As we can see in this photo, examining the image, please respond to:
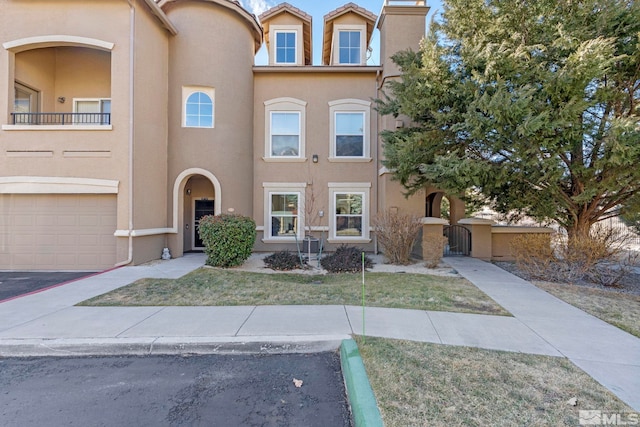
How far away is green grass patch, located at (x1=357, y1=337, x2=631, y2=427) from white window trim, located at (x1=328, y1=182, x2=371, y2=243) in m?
9.01

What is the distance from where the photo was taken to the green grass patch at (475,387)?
2.72m

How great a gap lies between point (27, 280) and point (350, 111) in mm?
12080

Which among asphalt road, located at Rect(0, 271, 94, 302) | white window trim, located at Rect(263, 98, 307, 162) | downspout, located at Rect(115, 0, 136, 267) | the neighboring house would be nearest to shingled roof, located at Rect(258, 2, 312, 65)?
the neighboring house

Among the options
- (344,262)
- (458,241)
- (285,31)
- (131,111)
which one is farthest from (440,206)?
(131,111)

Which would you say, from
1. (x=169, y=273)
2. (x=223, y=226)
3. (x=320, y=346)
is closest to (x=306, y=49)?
(x=223, y=226)

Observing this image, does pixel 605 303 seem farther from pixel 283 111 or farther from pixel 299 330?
pixel 283 111

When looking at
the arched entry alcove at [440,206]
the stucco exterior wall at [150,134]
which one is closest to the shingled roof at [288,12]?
the stucco exterior wall at [150,134]

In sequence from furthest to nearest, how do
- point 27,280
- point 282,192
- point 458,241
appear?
point 282,192
point 458,241
point 27,280

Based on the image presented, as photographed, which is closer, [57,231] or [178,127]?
[57,231]

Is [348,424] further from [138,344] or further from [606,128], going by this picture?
[606,128]

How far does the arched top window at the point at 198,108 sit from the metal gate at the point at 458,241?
34.6 ft

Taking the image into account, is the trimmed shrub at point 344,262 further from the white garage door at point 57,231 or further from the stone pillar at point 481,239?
the white garage door at point 57,231

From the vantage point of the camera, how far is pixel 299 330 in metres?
4.60

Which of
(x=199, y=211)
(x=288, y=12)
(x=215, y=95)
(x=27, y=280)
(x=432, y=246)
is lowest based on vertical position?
(x=27, y=280)
